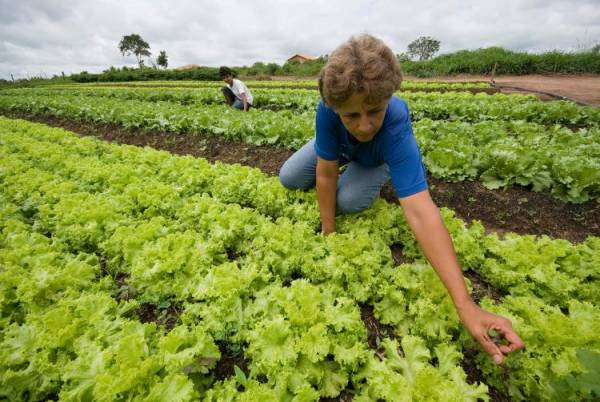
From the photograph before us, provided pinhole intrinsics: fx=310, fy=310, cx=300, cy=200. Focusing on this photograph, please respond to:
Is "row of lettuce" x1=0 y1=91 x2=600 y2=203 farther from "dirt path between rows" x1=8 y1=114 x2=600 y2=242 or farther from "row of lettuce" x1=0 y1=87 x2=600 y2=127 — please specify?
"row of lettuce" x1=0 y1=87 x2=600 y2=127

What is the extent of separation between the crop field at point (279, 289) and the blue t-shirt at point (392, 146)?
0.93 metres

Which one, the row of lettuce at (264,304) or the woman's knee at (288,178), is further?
the woman's knee at (288,178)

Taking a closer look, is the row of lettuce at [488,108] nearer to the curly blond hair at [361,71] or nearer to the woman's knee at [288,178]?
the woman's knee at [288,178]

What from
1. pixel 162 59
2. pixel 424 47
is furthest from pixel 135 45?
pixel 424 47

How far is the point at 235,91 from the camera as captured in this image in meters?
13.4

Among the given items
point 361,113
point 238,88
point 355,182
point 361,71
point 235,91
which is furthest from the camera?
point 235,91

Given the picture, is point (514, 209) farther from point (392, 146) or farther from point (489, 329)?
point (489, 329)

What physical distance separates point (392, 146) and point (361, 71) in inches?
34.2

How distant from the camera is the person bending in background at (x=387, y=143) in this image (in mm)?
1996

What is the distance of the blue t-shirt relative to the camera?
8.40 feet

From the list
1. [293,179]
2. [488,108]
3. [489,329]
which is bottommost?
[489,329]

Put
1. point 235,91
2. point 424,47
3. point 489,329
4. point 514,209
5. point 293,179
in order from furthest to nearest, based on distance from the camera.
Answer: point 424,47 → point 235,91 → point 514,209 → point 293,179 → point 489,329

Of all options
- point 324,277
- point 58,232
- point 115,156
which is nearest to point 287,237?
point 324,277

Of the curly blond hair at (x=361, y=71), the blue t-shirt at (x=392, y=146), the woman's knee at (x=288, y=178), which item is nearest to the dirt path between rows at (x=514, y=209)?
the woman's knee at (x=288, y=178)
